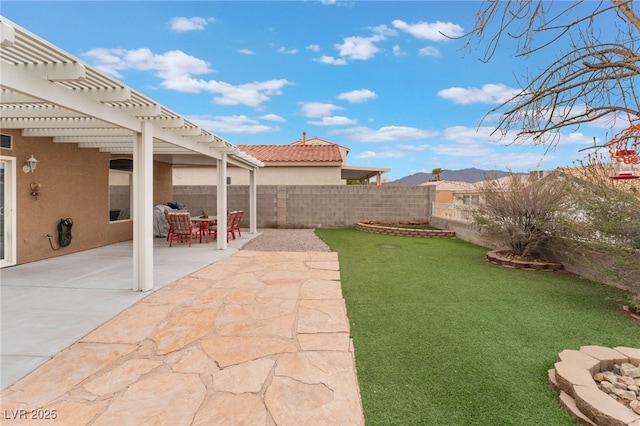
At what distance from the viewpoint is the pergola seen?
3289mm

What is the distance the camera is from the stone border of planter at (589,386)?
2.24 m

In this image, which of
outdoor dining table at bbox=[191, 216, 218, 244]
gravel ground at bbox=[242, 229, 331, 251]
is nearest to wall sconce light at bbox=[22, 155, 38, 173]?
outdoor dining table at bbox=[191, 216, 218, 244]

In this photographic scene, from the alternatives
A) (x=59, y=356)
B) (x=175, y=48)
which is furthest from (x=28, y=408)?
(x=175, y=48)

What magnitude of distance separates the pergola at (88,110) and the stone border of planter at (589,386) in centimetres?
530

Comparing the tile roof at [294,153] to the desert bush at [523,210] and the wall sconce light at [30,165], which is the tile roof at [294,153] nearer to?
the desert bush at [523,210]

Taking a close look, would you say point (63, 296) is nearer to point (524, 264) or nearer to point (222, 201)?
point (222, 201)

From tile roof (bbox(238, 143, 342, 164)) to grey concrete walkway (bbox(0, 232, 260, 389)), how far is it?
970 cm

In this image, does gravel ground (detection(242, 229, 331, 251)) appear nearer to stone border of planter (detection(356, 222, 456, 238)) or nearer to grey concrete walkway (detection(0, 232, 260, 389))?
grey concrete walkway (detection(0, 232, 260, 389))

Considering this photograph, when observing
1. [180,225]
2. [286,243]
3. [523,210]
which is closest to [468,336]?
[523,210]

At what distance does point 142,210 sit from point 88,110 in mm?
1692

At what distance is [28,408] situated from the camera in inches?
97.9

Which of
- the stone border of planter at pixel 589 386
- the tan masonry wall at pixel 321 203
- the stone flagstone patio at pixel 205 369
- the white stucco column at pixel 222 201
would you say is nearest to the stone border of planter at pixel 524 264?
the stone border of planter at pixel 589 386

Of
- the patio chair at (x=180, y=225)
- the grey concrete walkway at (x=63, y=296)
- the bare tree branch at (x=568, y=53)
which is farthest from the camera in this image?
the patio chair at (x=180, y=225)

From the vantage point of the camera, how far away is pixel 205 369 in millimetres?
3072
